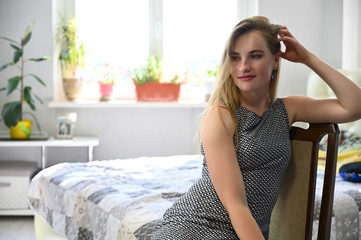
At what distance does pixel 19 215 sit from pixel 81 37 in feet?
5.18

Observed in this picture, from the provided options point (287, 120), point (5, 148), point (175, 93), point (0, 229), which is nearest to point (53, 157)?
point (5, 148)

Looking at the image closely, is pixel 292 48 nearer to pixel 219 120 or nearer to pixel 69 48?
pixel 219 120

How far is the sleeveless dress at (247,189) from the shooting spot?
1.40 metres

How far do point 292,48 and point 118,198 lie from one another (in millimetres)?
911

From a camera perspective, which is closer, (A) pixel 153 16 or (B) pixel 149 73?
(B) pixel 149 73

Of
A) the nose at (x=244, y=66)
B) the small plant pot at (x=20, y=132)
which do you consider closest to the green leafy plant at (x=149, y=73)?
the small plant pot at (x=20, y=132)

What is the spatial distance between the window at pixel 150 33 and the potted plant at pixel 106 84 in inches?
3.4

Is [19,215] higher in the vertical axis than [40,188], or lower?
lower

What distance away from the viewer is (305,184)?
4.94ft

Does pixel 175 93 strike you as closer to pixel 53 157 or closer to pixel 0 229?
pixel 53 157

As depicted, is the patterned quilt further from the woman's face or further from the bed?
the woman's face

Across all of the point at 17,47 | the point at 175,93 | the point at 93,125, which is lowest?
the point at 93,125

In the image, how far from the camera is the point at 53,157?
4.16m

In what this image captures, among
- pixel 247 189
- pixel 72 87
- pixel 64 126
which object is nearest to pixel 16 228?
pixel 64 126
